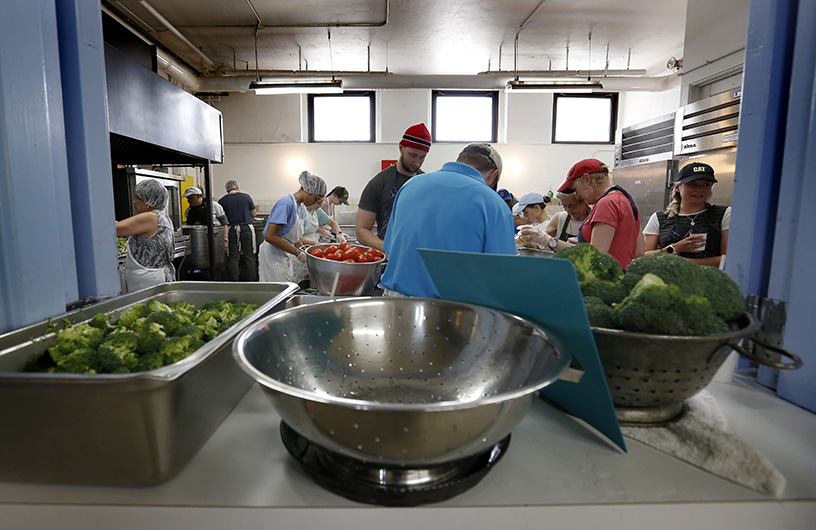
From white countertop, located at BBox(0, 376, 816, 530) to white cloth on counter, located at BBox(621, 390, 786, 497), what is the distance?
17 mm

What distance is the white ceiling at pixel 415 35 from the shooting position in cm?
489

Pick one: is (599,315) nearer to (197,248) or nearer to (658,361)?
(658,361)

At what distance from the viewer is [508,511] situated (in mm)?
604

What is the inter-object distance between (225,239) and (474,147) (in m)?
5.24

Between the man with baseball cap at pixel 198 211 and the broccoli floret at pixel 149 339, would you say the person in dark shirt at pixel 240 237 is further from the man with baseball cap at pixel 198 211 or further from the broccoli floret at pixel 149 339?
the broccoli floret at pixel 149 339

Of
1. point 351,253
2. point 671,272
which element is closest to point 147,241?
point 351,253

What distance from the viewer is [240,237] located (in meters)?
6.44

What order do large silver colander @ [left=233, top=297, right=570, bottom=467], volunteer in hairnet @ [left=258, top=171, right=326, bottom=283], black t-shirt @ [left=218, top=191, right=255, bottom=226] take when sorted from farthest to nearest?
black t-shirt @ [left=218, top=191, right=255, bottom=226]
volunteer in hairnet @ [left=258, top=171, right=326, bottom=283]
large silver colander @ [left=233, top=297, right=570, bottom=467]

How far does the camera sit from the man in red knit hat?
2848 millimetres

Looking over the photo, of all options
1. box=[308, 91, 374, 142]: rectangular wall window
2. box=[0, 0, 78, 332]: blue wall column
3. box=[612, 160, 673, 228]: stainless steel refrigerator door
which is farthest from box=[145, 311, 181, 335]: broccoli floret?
box=[308, 91, 374, 142]: rectangular wall window

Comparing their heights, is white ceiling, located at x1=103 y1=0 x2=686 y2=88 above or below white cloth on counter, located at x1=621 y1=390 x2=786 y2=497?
above

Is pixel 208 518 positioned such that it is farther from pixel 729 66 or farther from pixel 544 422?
pixel 729 66

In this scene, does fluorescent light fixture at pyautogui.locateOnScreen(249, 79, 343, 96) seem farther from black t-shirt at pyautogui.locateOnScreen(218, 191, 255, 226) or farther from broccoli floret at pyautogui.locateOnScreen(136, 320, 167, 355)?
broccoli floret at pyautogui.locateOnScreen(136, 320, 167, 355)

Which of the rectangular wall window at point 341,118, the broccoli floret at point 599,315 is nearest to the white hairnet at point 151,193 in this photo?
the broccoli floret at point 599,315
